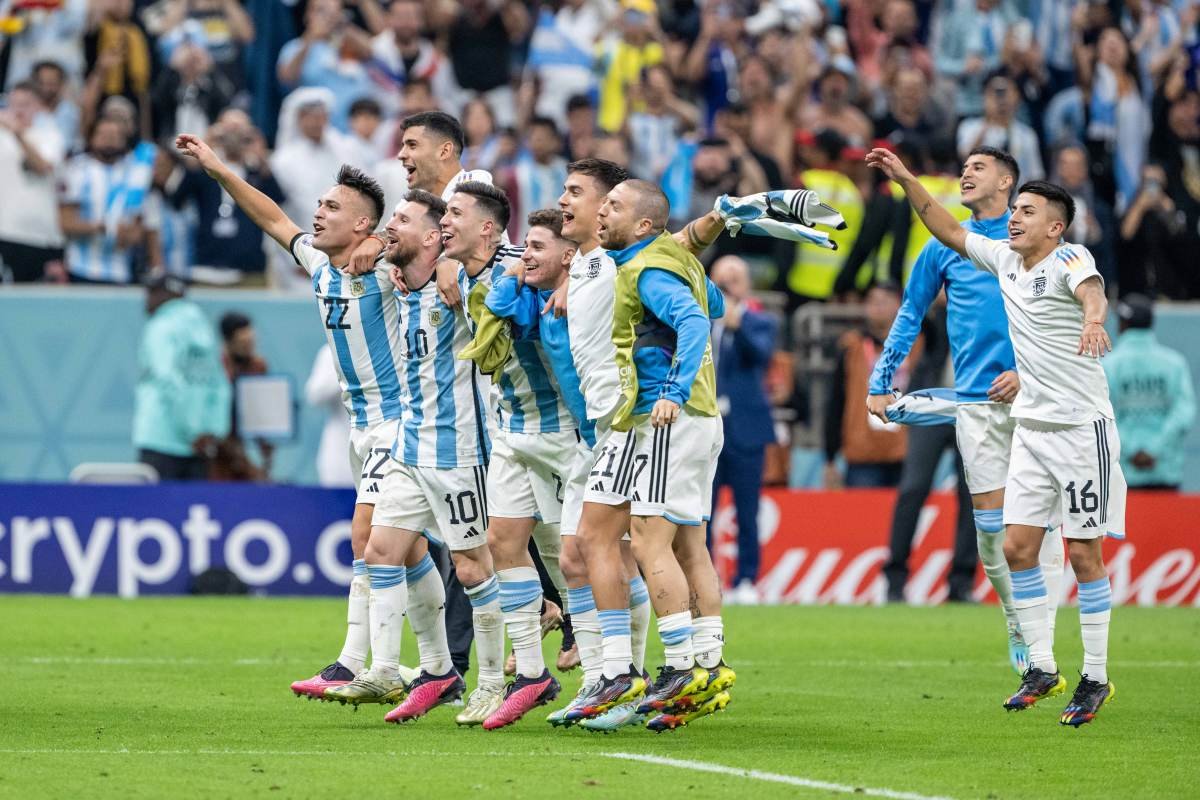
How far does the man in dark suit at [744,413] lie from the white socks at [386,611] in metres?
6.83

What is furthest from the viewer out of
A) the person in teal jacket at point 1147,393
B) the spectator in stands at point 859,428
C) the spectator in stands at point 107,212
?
the spectator in stands at point 107,212

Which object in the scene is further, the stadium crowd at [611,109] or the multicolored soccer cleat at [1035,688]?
the stadium crowd at [611,109]

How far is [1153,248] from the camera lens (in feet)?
64.5

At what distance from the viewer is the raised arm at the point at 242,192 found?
31.8ft

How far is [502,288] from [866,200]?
10.2 meters

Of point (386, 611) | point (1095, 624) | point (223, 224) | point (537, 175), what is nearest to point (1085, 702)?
point (1095, 624)

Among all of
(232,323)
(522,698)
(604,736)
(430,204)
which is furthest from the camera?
(232,323)

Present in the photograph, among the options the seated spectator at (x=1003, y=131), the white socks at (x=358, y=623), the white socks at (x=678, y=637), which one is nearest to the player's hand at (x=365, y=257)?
the white socks at (x=358, y=623)

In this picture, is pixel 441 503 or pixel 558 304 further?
pixel 441 503

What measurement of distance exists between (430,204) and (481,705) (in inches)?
89.1

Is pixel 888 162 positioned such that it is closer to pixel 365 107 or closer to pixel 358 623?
pixel 358 623

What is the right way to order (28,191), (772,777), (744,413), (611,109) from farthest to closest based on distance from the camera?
(611,109) < (28,191) < (744,413) < (772,777)

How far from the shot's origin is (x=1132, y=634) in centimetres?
1425

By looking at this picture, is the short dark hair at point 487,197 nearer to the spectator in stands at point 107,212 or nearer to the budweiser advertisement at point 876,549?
the budweiser advertisement at point 876,549
